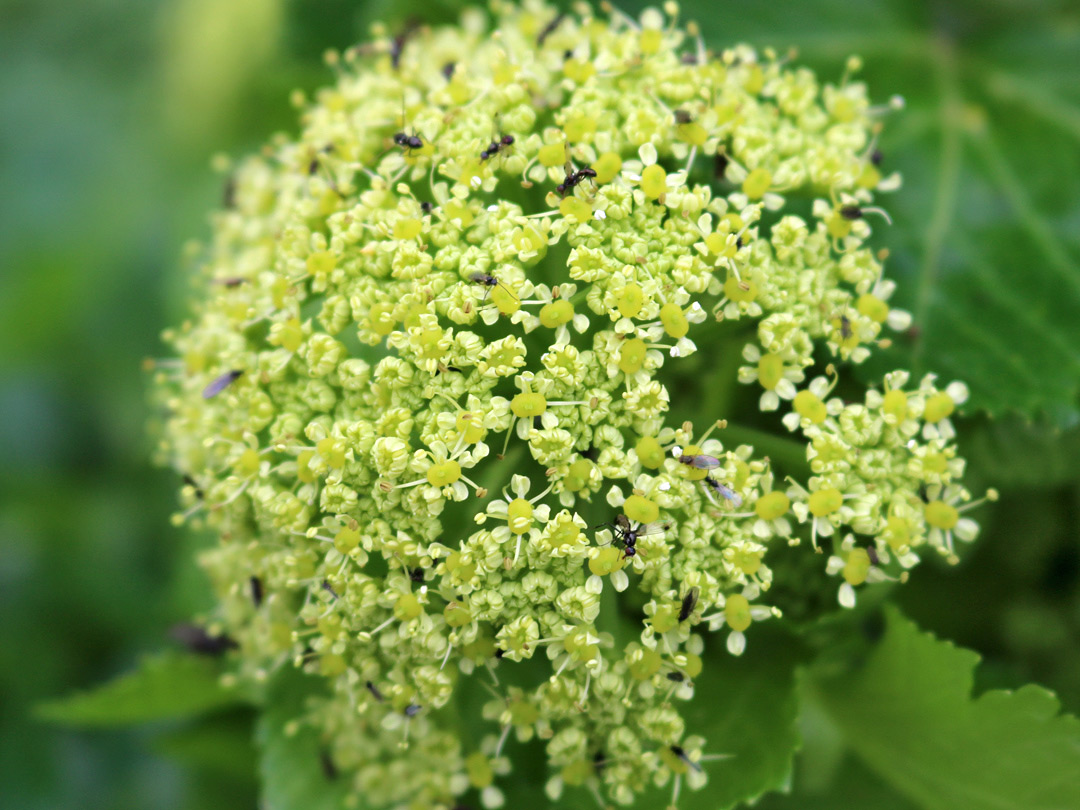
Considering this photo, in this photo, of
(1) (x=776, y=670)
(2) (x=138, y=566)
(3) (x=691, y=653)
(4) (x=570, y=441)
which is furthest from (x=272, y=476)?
(2) (x=138, y=566)

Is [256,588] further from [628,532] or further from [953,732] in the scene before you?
[953,732]

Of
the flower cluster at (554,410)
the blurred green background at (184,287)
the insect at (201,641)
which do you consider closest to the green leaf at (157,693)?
the insect at (201,641)

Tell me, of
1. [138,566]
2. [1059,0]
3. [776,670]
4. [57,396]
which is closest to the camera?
[776,670]

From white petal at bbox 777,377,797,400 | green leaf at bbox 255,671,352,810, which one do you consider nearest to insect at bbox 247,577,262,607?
green leaf at bbox 255,671,352,810

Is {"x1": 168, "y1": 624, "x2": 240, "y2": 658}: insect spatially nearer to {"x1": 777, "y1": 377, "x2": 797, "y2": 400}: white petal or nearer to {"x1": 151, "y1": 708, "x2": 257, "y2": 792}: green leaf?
{"x1": 151, "y1": 708, "x2": 257, "y2": 792}: green leaf

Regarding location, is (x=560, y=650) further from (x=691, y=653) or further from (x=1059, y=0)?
(x=1059, y=0)

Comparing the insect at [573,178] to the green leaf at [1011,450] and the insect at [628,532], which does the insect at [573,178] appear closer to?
the insect at [628,532]

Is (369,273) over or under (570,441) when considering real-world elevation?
over
